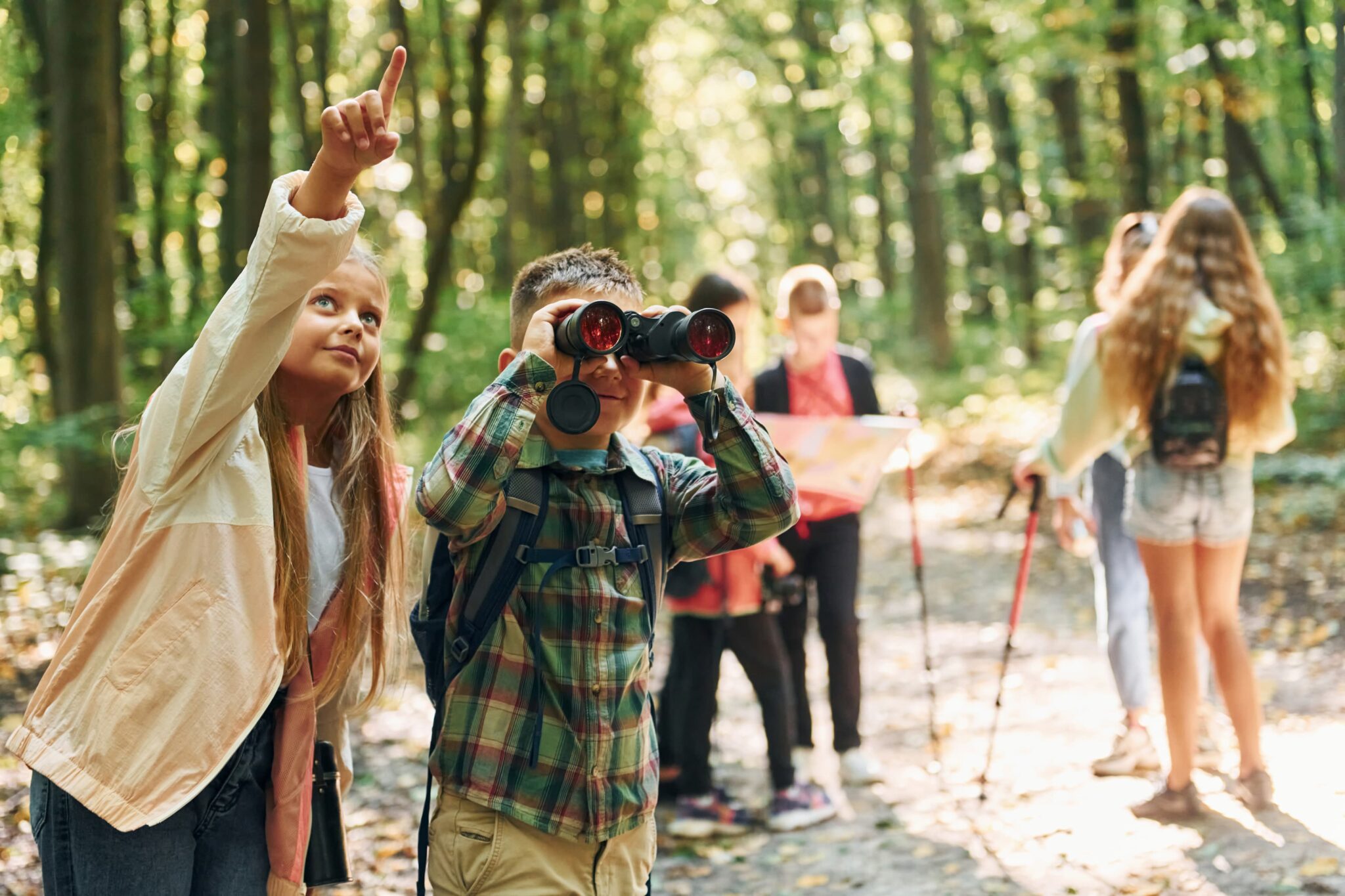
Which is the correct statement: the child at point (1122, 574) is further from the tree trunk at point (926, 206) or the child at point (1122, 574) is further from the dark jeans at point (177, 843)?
the tree trunk at point (926, 206)

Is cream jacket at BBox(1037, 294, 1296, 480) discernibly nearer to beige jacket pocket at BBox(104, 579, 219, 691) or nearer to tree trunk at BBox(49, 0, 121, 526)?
beige jacket pocket at BBox(104, 579, 219, 691)

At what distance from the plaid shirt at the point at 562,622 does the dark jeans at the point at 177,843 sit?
0.38 meters

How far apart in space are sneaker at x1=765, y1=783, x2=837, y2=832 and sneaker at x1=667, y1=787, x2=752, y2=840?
5.7 inches

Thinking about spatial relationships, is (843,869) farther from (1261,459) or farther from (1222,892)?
(1261,459)

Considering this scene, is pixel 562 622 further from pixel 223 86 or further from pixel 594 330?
pixel 223 86

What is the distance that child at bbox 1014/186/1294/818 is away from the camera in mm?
4934

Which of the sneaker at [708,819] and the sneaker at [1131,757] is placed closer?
the sneaker at [708,819]

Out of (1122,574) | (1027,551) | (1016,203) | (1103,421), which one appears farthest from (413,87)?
(1016,203)

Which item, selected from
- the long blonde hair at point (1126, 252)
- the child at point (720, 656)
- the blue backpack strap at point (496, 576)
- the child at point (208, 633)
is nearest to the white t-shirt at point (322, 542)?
the child at point (208, 633)

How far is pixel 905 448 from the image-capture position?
6.07 m

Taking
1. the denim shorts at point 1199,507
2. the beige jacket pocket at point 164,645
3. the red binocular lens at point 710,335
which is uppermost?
the red binocular lens at point 710,335

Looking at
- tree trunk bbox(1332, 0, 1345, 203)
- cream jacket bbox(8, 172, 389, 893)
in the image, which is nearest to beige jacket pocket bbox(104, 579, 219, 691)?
cream jacket bbox(8, 172, 389, 893)

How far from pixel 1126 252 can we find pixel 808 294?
1.50 metres

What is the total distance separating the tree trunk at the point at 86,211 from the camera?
29.3 feet
